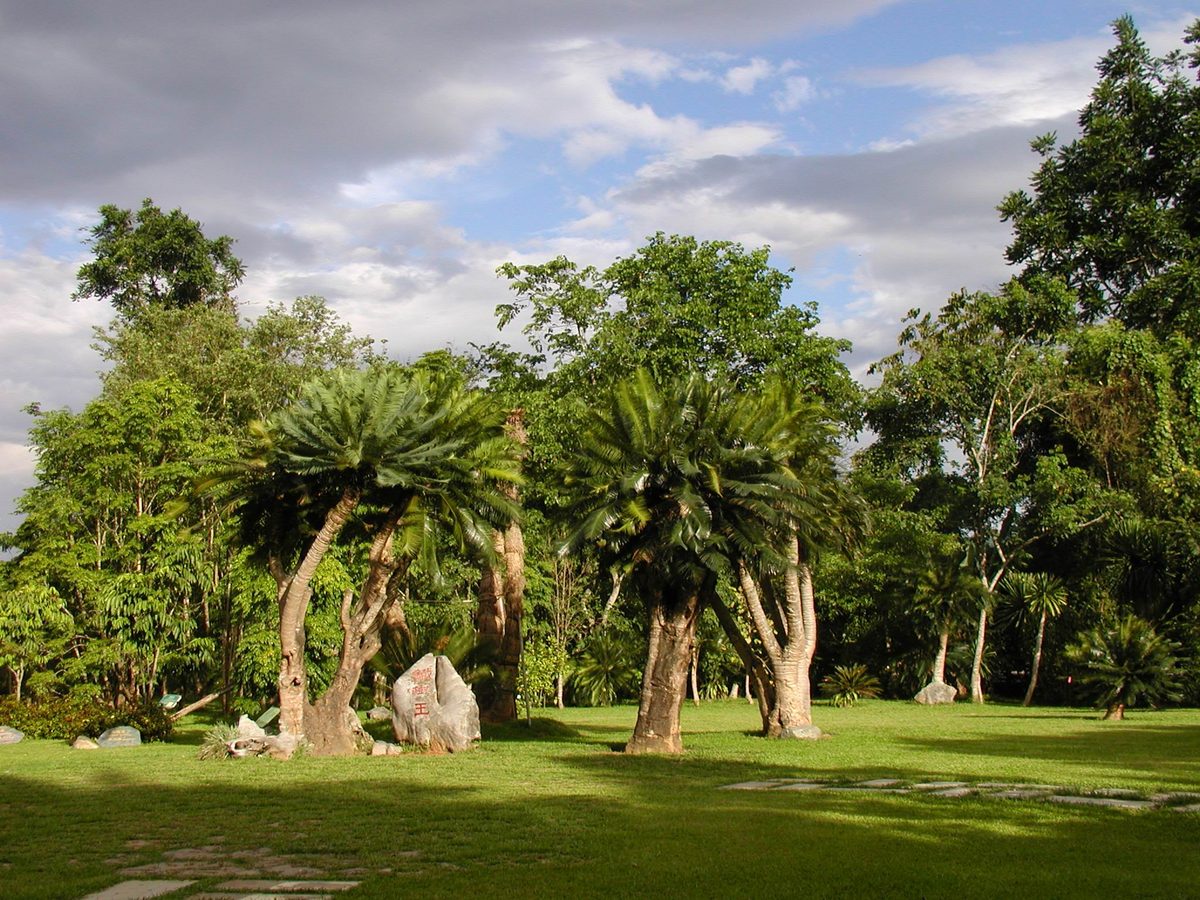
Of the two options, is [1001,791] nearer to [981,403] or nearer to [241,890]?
[241,890]

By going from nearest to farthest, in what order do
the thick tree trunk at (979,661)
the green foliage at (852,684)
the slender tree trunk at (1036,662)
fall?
1. the slender tree trunk at (1036,662)
2. the thick tree trunk at (979,661)
3. the green foliage at (852,684)

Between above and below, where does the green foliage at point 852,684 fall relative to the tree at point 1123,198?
below

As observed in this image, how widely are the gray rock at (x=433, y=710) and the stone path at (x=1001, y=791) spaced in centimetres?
741

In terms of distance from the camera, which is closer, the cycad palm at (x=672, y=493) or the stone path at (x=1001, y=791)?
the stone path at (x=1001, y=791)

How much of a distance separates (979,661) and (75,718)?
2741 centimetres

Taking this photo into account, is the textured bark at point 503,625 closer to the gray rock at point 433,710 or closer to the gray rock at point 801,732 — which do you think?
the gray rock at point 433,710

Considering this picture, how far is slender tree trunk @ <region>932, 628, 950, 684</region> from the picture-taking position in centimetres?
3988

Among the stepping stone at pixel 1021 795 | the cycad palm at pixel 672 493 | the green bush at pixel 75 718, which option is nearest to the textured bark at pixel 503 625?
the green bush at pixel 75 718

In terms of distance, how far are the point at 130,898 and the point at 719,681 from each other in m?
38.0

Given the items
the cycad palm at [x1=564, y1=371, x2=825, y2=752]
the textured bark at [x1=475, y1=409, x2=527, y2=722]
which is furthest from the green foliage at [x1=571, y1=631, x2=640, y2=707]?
the cycad palm at [x1=564, y1=371, x2=825, y2=752]

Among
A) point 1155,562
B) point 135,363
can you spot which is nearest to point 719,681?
point 1155,562

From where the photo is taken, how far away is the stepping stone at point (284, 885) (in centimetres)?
839

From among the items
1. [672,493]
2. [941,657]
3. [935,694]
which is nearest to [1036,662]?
[941,657]

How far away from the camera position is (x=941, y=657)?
4031cm
